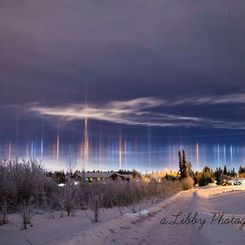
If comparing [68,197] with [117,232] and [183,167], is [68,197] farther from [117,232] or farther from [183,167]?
[183,167]

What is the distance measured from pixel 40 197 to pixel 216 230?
12104 millimetres

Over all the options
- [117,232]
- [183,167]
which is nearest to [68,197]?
[117,232]

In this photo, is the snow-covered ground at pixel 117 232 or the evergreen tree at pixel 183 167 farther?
the evergreen tree at pixel 183 167

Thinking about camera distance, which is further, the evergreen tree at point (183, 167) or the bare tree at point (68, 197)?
the evergreen tree at point (183, 167)

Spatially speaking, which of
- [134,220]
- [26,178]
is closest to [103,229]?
[134,220]

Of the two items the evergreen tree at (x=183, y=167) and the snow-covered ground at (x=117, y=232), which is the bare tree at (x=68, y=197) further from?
the evergreen tree at (x=183, y=167)

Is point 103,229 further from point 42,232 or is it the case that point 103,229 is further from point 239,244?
point 239,244

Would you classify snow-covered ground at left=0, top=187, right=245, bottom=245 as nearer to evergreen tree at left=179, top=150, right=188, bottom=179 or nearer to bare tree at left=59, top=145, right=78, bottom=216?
bare tree at left=59, top=145, right=78, bottom=216

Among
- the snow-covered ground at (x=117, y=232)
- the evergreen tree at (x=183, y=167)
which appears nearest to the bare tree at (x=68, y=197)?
the snow-covered ground at (x=117, y=232)

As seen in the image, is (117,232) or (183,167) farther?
(183,167)

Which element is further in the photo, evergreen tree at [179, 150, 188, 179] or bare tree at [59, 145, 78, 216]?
evergreen tree at [179, 150, 188, 179]

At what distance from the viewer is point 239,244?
11.0 meters

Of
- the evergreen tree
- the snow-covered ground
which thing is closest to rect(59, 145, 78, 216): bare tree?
the snow-covered ground

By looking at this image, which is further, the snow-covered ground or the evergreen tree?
the evergreen tree
